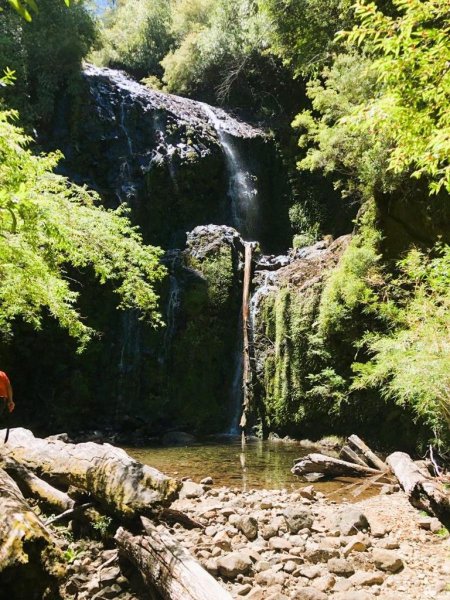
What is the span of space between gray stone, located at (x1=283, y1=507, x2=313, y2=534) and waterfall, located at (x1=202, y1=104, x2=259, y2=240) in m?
14.9

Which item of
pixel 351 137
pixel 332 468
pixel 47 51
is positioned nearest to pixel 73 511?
pixel 332 468

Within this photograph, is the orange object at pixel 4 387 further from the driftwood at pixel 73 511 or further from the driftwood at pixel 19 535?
the driftwood at pixel 19 535

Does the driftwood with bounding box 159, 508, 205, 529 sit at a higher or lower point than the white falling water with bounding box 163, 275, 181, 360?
lower

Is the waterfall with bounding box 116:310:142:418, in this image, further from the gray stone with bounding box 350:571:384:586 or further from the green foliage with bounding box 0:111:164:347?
the gray stone with bounding box 350:571:384:586

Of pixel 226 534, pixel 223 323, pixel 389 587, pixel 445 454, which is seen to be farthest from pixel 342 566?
pixel 223 323

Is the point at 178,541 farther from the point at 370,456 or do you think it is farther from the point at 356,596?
the point at 370,456

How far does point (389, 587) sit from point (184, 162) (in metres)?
17.1

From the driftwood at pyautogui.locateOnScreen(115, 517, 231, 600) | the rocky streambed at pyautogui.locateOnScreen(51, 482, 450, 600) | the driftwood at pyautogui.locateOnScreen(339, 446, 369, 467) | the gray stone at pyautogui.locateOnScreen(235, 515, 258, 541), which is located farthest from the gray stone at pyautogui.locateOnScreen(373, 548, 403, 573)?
the driftwood at pyautogui.locateOnScreen(339, 446, 369, 467)

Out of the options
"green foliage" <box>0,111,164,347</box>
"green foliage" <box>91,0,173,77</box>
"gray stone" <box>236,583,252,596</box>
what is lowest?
"gray stone" <box>236,583,252,596</box>

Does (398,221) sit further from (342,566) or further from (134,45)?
(134,45)

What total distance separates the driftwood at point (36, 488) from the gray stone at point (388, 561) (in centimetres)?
300

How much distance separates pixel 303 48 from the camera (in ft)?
38.8

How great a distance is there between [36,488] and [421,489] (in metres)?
4.31

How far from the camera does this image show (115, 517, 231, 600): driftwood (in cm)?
306
